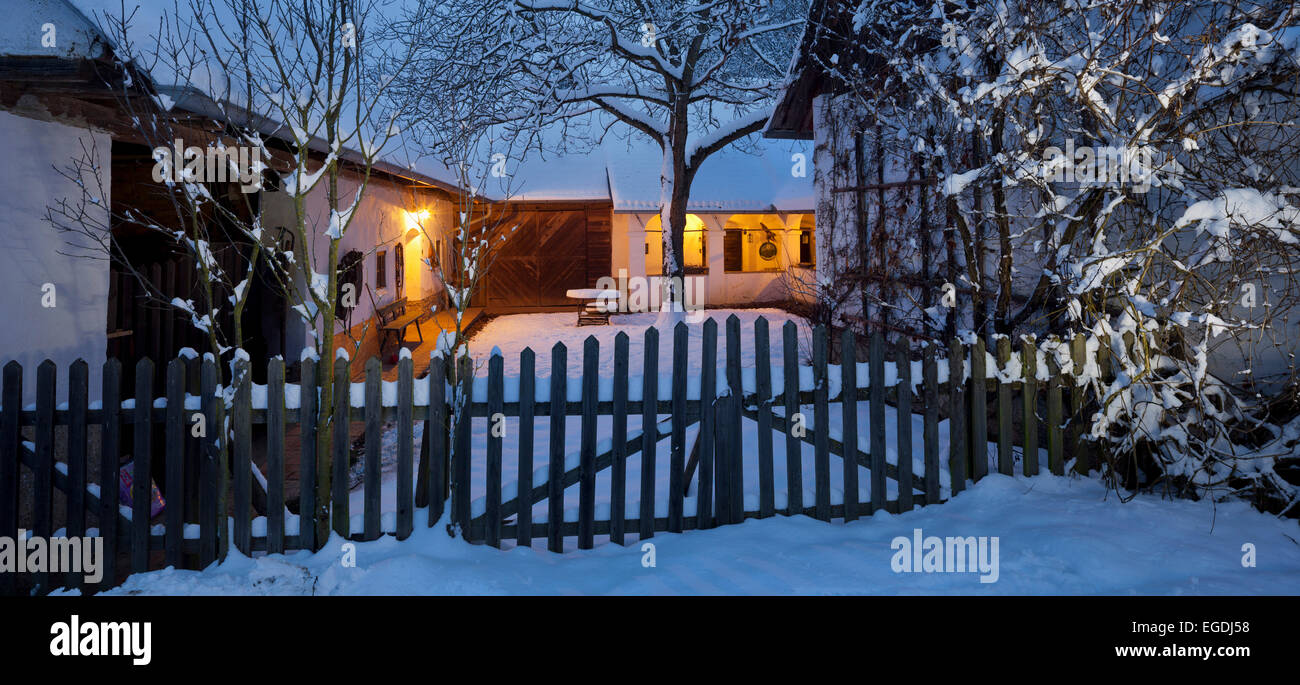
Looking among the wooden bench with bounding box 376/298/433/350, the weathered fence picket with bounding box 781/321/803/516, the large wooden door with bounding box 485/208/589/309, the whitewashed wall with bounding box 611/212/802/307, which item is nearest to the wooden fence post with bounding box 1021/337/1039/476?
the weathered fence picket with bounding box 781/321/803/516

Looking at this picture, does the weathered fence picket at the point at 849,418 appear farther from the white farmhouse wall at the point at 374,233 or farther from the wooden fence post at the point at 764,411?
the white farmhouse wall at the point at 374,233

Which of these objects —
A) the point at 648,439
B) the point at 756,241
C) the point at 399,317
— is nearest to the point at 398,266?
the point at 399,317

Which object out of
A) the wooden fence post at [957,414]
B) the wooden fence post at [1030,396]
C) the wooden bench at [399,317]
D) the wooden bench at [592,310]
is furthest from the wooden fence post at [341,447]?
the wooden bench at [592,310]

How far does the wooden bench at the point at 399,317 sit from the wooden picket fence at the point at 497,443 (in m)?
8.12

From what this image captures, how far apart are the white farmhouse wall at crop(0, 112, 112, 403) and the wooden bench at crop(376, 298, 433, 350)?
259 inches

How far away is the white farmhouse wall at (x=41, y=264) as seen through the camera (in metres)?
5.11

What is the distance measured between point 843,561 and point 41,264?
17.2 ft

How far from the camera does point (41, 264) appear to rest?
540cm

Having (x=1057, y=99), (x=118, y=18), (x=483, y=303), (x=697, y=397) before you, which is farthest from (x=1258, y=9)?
(x=483, y=303)

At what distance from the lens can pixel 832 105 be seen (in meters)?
10.0

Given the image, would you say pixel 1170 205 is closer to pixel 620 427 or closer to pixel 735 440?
pixel 735 440

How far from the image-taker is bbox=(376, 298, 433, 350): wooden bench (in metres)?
13.1
